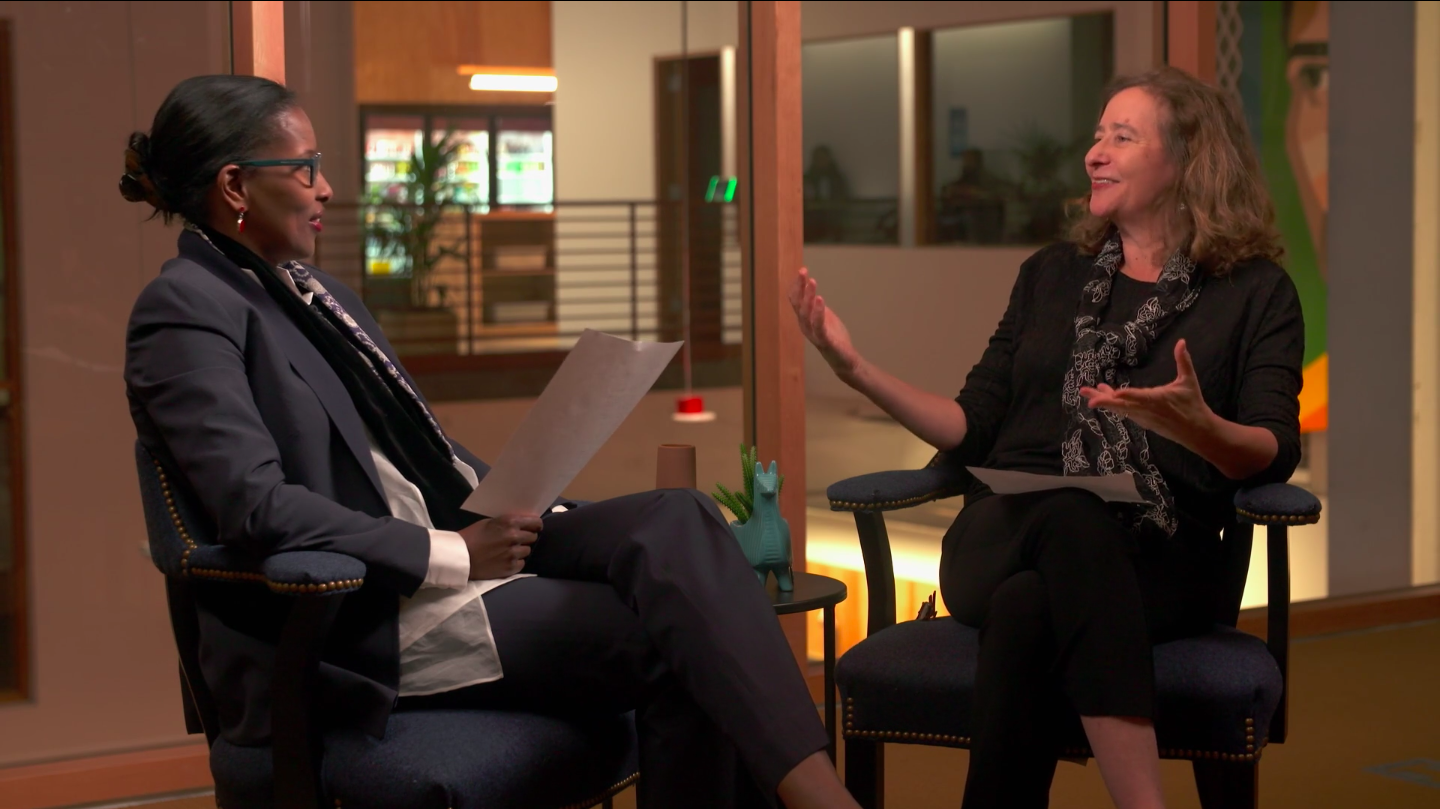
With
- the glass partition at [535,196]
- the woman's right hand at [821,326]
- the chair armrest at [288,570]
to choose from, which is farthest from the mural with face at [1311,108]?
the chair armrest at [288,570]

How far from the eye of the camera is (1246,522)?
229 cm

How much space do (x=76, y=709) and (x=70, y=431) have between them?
0.60 m

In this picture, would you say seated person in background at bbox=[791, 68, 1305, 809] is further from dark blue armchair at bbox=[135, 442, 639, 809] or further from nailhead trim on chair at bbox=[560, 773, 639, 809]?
dark blue armchair at bbox=[135, 442, 639, 809]

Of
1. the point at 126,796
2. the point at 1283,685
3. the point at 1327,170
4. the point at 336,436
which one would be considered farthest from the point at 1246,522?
the point at 1327,170

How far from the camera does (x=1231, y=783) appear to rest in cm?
222

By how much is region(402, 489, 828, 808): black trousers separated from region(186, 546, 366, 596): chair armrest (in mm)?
278

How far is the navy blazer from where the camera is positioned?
1.88m

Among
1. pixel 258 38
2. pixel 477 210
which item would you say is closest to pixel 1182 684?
pixel 477 210

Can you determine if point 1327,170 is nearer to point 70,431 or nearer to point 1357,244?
point 1357,244

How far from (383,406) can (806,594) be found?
2.41ft

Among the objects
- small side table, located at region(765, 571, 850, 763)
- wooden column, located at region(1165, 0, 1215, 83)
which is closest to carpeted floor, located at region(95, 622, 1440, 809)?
small side table, located at region(765, 571, 850, 763)

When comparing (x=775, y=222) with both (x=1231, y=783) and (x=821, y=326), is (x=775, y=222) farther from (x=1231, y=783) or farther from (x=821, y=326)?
(x=1231, y=783)

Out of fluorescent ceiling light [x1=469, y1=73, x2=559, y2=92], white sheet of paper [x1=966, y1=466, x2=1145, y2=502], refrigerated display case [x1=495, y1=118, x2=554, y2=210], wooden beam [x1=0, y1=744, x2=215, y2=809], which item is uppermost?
fluorescent ceiling light [x1=469, y1=73, x2=559, y2=92]

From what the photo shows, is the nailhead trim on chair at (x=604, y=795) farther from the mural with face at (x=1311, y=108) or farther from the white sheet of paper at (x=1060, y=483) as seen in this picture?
the mural with face at (x=1311, y=108)
